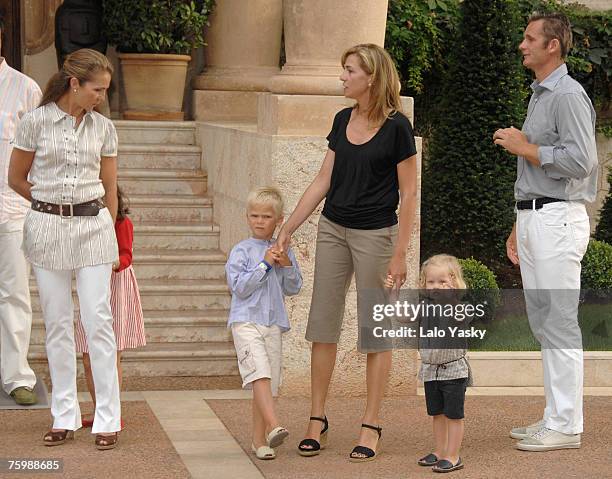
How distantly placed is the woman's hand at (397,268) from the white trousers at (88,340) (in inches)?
53.5

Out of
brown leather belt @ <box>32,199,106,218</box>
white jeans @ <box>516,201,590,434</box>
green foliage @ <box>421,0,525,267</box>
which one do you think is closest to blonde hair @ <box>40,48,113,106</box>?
brown leather belt @ <box>32,199,106,218</box>

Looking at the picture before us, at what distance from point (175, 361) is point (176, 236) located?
4.95ft

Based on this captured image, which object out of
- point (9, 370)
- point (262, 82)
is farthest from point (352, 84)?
point (262, 82)

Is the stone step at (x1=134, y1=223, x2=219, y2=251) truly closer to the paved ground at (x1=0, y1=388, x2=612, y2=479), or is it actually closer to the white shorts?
the paved ground at (x1=0, y1=388, x2=612, y2=479)

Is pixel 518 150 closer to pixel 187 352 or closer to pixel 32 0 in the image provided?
pixel 187 352

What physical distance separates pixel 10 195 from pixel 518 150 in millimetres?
2716

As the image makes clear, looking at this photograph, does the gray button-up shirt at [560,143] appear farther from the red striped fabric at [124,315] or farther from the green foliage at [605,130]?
the green foliage at [605,130]

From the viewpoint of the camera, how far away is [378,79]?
6121 mm

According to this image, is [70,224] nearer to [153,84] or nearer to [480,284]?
[480,284]

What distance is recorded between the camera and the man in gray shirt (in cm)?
632

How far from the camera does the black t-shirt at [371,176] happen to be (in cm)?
610

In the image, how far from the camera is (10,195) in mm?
6992

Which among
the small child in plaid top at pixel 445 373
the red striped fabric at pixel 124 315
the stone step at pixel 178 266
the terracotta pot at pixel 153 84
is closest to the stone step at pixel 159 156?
the terracotta pot at pixel 153 84

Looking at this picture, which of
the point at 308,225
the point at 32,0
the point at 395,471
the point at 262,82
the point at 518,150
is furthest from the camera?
the point at 32,0
